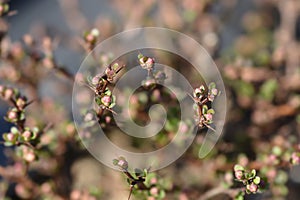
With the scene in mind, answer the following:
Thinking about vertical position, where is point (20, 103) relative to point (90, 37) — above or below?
below

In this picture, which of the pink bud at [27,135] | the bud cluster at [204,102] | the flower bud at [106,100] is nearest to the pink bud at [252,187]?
the bud cluster at [204,102]

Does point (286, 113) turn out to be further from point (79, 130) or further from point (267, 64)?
point (79, 130)

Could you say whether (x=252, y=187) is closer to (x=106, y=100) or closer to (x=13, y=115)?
(x=106, y=100)

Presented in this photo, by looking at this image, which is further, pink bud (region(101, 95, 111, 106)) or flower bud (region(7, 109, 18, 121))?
flower bud (region(7, 109, 18, 121))

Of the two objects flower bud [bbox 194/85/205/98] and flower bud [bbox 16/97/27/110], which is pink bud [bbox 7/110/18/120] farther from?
flower bud [bbox 194/85/205/98]

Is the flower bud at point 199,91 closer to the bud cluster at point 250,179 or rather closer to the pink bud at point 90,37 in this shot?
the bud cluster at point 250,179

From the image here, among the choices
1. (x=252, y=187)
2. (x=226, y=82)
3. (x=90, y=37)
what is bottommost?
(x=252, y=187)

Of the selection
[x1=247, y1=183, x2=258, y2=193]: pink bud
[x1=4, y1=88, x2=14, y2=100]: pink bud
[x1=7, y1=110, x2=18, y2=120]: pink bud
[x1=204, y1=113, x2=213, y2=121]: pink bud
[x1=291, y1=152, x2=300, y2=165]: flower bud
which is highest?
[x1=4, y1=88, x2=14, y2=100]: pink bud

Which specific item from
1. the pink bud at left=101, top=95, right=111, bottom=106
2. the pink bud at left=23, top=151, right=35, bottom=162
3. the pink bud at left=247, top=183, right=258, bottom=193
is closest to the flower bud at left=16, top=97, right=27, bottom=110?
A: the pink bud at left=23, top=151, right=35, bottom=162

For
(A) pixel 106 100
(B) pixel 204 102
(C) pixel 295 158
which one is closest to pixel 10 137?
(A) pixel 106 100
